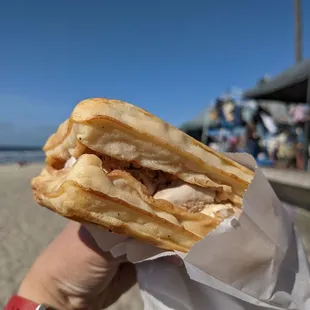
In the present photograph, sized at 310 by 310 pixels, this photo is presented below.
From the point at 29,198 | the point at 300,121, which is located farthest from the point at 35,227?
the point at 300,121

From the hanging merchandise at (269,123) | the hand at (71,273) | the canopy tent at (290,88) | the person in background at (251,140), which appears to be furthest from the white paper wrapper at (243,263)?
the hanging merchandise at (269,123)

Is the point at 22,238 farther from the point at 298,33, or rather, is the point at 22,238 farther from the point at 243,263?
the point at 298,33

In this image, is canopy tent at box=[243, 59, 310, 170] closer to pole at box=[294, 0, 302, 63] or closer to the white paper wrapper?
pole at box=[294, 0, 302, 63]

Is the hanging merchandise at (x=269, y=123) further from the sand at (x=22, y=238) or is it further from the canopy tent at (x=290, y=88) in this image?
the sand at (x=22, y=238)

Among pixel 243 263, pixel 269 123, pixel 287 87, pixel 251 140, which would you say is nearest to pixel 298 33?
pixel 269 123

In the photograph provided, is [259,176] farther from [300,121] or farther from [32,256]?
[300,121]

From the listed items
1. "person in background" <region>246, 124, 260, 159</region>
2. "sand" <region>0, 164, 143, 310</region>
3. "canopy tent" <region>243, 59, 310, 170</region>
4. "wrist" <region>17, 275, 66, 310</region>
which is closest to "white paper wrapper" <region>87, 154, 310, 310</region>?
"wrist" <region>17, 275, 66, 310</region>

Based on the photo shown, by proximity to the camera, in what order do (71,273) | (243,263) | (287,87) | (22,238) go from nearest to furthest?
(243,263)
(71,273)
(22,238)
(287,87)
